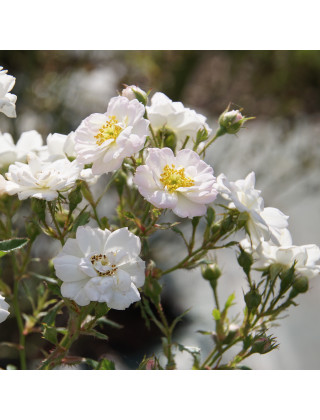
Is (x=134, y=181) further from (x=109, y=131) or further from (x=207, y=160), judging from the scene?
(x=207, y=160)

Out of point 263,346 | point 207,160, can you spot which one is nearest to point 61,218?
point 263,346

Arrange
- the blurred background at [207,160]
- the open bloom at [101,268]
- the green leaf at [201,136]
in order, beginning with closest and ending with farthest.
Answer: the open bloom at [101,268], the green leaf at [201,136], the blurred background at [207,160]

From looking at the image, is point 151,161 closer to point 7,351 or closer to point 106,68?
point 7,351

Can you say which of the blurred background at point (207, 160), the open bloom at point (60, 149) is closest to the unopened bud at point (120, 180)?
the open bloom at point (60, 149)

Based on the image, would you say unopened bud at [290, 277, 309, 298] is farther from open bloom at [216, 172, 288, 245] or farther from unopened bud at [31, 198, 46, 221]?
Answer: unopened bud at [31, 198, 46, 221]

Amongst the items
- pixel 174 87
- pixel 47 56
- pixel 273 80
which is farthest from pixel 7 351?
pixel 273 80

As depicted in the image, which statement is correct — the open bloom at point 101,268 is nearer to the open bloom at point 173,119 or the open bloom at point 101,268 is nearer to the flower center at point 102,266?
the flower center at point 102,266

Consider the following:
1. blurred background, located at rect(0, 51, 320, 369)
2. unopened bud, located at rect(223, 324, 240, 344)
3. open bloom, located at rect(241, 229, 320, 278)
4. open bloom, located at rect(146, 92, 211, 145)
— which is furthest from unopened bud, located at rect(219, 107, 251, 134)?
blurred background, located at rect(0, 51, 320, 369)
